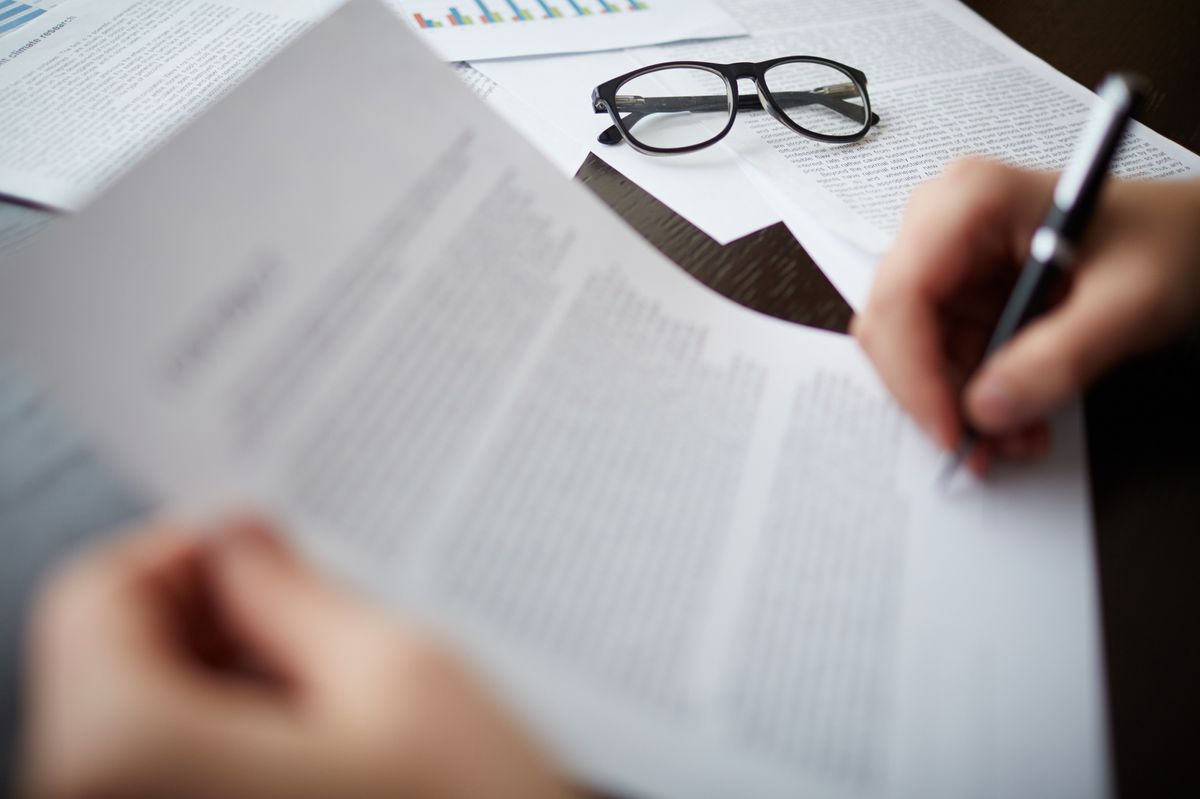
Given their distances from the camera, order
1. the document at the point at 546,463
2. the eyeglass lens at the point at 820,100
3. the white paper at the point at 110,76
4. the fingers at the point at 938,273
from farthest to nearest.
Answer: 1. the eyeglass lens at the point at 820,100
2. the white paper at the point at 110,76
3. the fingers at the point at 938,273
4. the document at the point at 546,463

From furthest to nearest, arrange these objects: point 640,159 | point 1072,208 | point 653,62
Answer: point 653,62 → point 640,159 → point 1072,208

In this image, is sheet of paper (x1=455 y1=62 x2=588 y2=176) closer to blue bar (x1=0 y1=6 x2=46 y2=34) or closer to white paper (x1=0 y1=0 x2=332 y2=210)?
white paper (x1=0 y1=0 x2=332 y2=210)

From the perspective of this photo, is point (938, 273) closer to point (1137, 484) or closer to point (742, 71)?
point (1137, 484)

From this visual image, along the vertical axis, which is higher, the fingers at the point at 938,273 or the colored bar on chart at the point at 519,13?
the colored bar on chart at the point at 519,13

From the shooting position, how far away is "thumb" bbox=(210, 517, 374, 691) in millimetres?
232

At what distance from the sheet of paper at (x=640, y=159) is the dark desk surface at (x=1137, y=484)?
0.02 metres

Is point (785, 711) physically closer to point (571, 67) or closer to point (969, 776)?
point (969, 776)

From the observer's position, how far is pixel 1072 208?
0.35 meters

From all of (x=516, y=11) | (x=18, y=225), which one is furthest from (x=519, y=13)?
(x=18, y=225)

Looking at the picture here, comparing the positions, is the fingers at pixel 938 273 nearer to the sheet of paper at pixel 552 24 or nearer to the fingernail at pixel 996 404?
the fingernail at pixel 996 404

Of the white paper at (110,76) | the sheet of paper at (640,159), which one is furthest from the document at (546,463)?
the white paper at (110,76)

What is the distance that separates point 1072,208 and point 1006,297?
0.37 ft

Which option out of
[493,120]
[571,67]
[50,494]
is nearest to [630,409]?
[493,120]

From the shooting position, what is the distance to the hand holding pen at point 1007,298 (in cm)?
37
